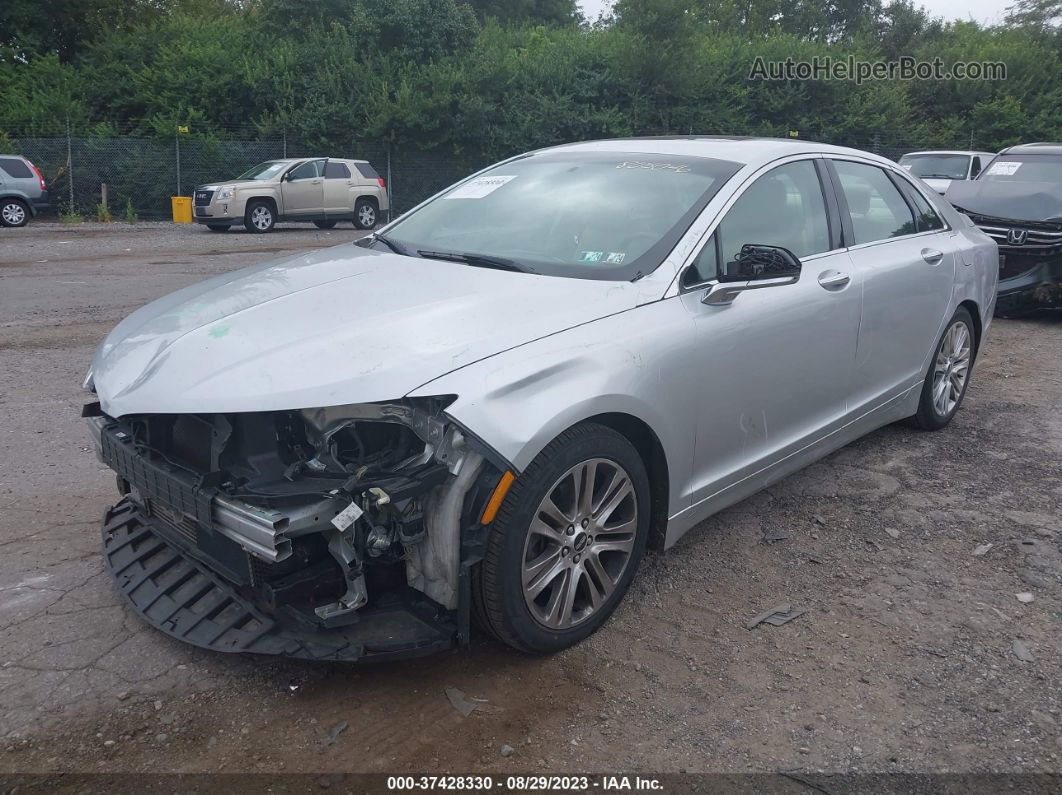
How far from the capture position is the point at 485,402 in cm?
274

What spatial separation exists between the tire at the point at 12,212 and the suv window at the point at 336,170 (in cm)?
685

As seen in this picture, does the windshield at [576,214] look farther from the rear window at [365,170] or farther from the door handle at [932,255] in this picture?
the rear window at [365,170]

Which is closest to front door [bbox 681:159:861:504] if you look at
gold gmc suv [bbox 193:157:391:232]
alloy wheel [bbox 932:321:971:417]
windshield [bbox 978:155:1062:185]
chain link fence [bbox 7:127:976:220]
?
alloy wheel [bbox 932:321:971:417]

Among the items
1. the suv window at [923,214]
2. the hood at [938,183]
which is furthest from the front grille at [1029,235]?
the hood at [938,183]

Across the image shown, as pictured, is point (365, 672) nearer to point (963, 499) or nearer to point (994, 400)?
point (963, 499)

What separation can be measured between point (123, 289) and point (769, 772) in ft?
33.7

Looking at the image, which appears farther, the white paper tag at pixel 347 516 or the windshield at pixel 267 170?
the windshield at pixel 267 170

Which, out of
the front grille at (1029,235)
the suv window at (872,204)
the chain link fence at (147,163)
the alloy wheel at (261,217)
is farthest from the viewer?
the chain link fence at (147,163)

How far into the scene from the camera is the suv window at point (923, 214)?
5230 mm

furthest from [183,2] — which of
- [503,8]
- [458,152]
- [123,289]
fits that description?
[123,289]

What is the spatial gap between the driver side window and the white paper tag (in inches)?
62.4

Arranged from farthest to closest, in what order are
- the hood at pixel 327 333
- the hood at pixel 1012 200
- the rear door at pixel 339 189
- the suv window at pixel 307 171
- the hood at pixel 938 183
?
1. the rear door at pixel 339 189
2. the suv window at pixel 307 171
3. the hood at pixel 938 183
4. the hood at pixel 1012 200
5. the hood at pixel 327 333

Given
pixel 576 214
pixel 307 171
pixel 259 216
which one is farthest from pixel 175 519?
pixel 307 171

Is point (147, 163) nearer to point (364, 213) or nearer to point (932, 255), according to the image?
point (364, 213)
